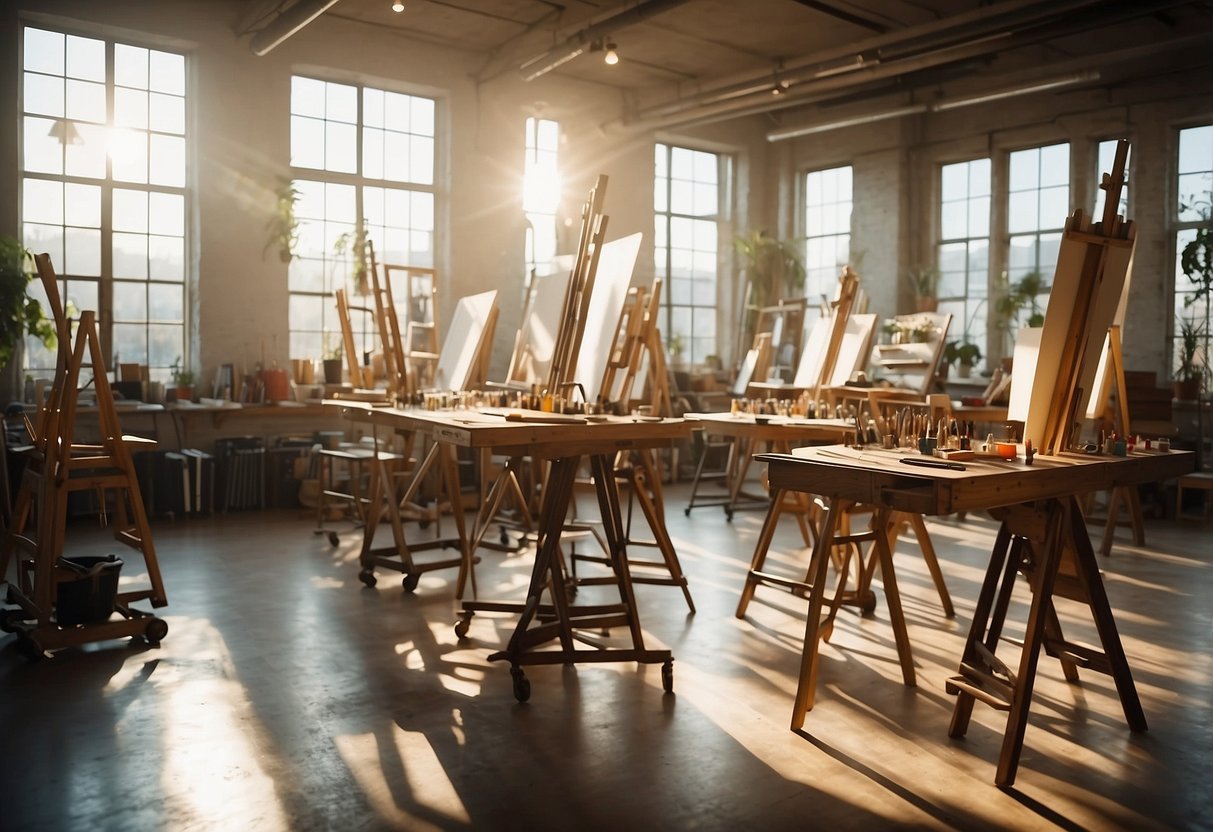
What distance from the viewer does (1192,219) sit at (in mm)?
9438

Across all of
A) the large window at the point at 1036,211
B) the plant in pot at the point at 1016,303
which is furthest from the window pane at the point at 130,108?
the large window at the point at 1036,211

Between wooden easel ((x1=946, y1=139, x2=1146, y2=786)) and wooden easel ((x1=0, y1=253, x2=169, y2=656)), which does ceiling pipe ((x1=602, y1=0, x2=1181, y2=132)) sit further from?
wooden easel ((x1=0, y1=253, x2=169, y2=656))

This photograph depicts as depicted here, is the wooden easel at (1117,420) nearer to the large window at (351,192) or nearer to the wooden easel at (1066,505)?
the wooden easel at (1066,505)

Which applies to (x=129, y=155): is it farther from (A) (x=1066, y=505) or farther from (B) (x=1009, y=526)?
(A) (x=1066, y=505)

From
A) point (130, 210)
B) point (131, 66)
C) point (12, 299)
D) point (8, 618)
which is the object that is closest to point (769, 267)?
point (130, 210)

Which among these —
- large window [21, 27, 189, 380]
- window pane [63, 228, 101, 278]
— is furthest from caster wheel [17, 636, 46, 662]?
window pane [63, 228, 101, 278]

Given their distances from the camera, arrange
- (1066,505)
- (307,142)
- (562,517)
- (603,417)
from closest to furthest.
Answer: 1. (1066,505)
2. (562,517)
3. (603,417)
4. (307,142)

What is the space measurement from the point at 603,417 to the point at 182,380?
5543 mm

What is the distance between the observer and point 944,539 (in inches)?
295

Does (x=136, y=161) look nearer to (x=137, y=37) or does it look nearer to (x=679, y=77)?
(x=137, y=37)

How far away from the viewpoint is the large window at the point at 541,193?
428 inches

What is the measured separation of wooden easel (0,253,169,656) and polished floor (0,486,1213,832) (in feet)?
0.41

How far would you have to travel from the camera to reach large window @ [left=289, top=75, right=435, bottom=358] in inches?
375

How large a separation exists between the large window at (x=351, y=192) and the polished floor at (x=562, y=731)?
4.66m
